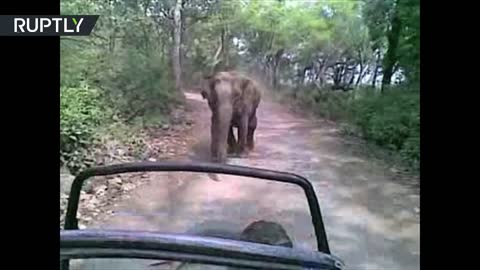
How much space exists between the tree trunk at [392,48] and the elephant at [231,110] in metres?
0.46

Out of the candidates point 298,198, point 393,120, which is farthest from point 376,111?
point 298,198

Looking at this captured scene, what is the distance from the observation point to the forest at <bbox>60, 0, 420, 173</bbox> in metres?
2.04

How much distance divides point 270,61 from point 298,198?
1.69 feet

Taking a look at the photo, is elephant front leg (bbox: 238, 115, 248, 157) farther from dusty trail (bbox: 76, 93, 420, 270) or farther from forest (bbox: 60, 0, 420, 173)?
forest (bbox: 60, 0, 420, 173)

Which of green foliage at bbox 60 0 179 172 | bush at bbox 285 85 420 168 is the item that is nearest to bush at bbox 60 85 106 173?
green foliage at bbox 60 0 179 172

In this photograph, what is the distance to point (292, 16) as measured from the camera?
2070 millimetres

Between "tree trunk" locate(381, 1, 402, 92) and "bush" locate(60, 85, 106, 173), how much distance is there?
3.38 ft

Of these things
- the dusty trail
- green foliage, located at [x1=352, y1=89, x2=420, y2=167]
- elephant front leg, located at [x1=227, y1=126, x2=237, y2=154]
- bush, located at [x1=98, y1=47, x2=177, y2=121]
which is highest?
bush, located at [x1=98, y1=47, x2=177, y2=121]

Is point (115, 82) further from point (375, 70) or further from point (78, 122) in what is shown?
point (375, 70)

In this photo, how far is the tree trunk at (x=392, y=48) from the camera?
204 cm

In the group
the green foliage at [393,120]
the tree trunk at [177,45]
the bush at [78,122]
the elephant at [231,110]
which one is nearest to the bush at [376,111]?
the green foliage at [393,120]

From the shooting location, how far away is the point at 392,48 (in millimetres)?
2072

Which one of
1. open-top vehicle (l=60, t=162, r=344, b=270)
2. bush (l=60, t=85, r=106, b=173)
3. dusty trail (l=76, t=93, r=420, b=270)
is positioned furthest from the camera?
dusty trail (l=76, t=93, r=420, b=270)
